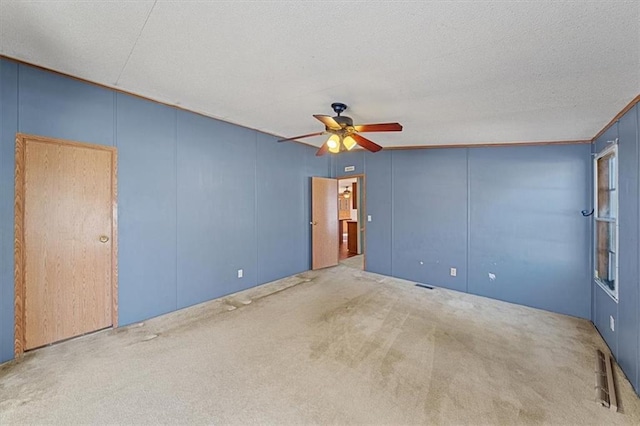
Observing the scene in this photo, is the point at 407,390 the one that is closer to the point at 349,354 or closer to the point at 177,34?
the point at 349,354

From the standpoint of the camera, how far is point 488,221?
4.22 m

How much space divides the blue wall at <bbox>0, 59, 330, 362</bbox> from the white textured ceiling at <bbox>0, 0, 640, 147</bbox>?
0.98 ft

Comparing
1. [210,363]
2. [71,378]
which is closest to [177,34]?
[210,363]

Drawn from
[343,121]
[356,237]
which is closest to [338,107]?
[343,121]

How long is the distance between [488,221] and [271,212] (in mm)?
3504

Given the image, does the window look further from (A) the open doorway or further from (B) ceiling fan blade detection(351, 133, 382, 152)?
(A) the open doorway

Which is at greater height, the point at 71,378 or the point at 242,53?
the point at 242,53

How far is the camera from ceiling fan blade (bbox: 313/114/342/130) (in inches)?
99.9

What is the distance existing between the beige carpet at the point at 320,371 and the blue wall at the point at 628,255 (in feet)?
0.78

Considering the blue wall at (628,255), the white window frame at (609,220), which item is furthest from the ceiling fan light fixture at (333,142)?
the white window frame at (609,220)

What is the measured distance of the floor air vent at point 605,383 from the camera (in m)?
1.97

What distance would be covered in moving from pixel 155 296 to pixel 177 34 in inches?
111

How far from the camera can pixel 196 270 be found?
3.68 meters

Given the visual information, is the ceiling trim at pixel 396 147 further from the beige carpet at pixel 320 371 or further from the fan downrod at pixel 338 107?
the beige carpet at pixel 320 371
